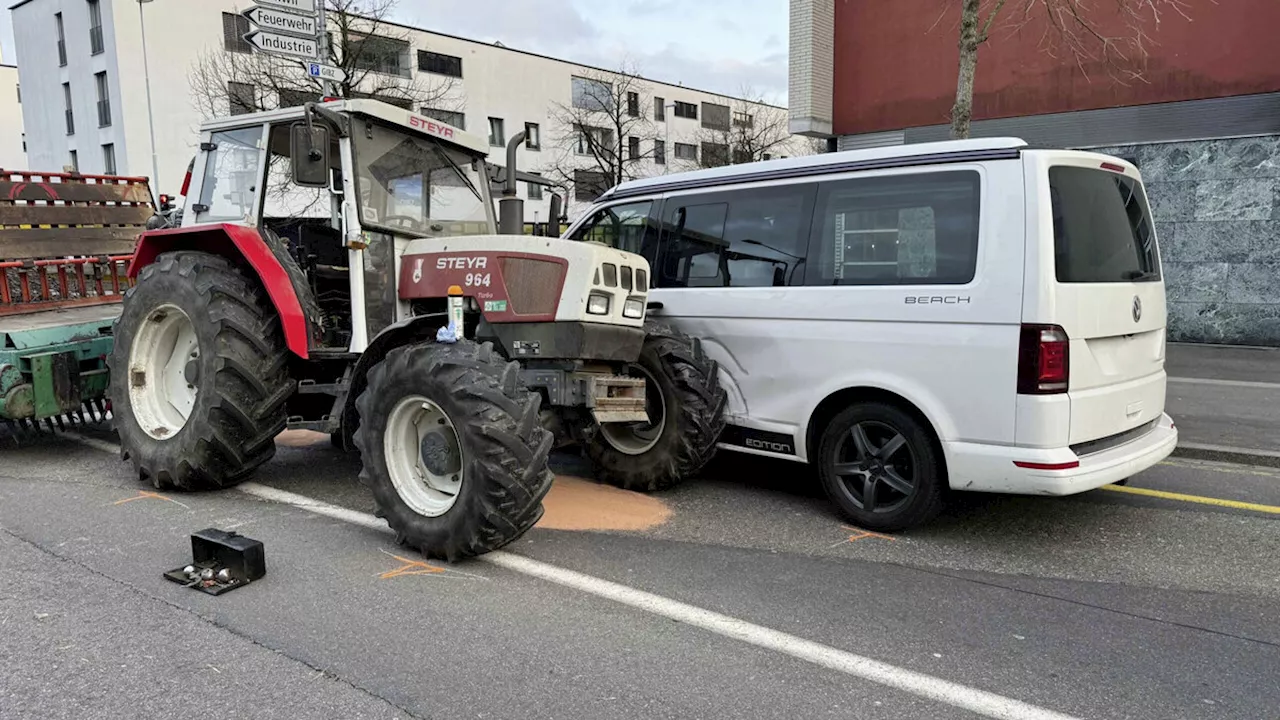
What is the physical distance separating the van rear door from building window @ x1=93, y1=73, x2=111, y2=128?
1575 inches

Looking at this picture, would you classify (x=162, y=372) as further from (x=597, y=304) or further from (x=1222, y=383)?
(x=1222, y=383)

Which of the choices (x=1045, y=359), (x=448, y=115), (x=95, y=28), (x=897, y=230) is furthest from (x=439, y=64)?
(x=1045, y=359)

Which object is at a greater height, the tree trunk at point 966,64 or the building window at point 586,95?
the building window at point 586,95

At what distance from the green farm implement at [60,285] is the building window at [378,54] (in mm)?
11100

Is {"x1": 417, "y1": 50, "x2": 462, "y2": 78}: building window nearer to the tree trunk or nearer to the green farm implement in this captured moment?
the green farm implement

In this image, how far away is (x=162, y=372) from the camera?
6359 mm

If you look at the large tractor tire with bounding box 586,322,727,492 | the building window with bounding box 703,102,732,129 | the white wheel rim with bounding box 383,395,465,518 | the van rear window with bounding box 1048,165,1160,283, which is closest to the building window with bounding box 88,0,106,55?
the building window with bounding box 703,102,732,129

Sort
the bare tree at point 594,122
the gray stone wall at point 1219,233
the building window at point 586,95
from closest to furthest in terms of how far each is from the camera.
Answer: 1. the gray stone wall at point 1219,233
2. the bare tree at point 594,122
3. the building window at point 586,95

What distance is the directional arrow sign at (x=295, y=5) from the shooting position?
823cm

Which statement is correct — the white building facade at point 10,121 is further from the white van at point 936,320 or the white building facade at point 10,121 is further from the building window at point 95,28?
the white van at point 936,320

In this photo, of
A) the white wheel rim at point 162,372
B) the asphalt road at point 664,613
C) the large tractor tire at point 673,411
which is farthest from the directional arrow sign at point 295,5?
the large tractor tire at point 673,411

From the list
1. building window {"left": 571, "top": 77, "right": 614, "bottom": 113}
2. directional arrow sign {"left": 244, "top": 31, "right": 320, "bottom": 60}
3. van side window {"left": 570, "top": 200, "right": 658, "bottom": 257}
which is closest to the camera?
van side window {"left": 570, "top": 200, "right": 658, "bottom": 257}

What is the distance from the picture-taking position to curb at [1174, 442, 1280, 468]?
6.71 m

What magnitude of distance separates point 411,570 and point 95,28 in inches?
1578
